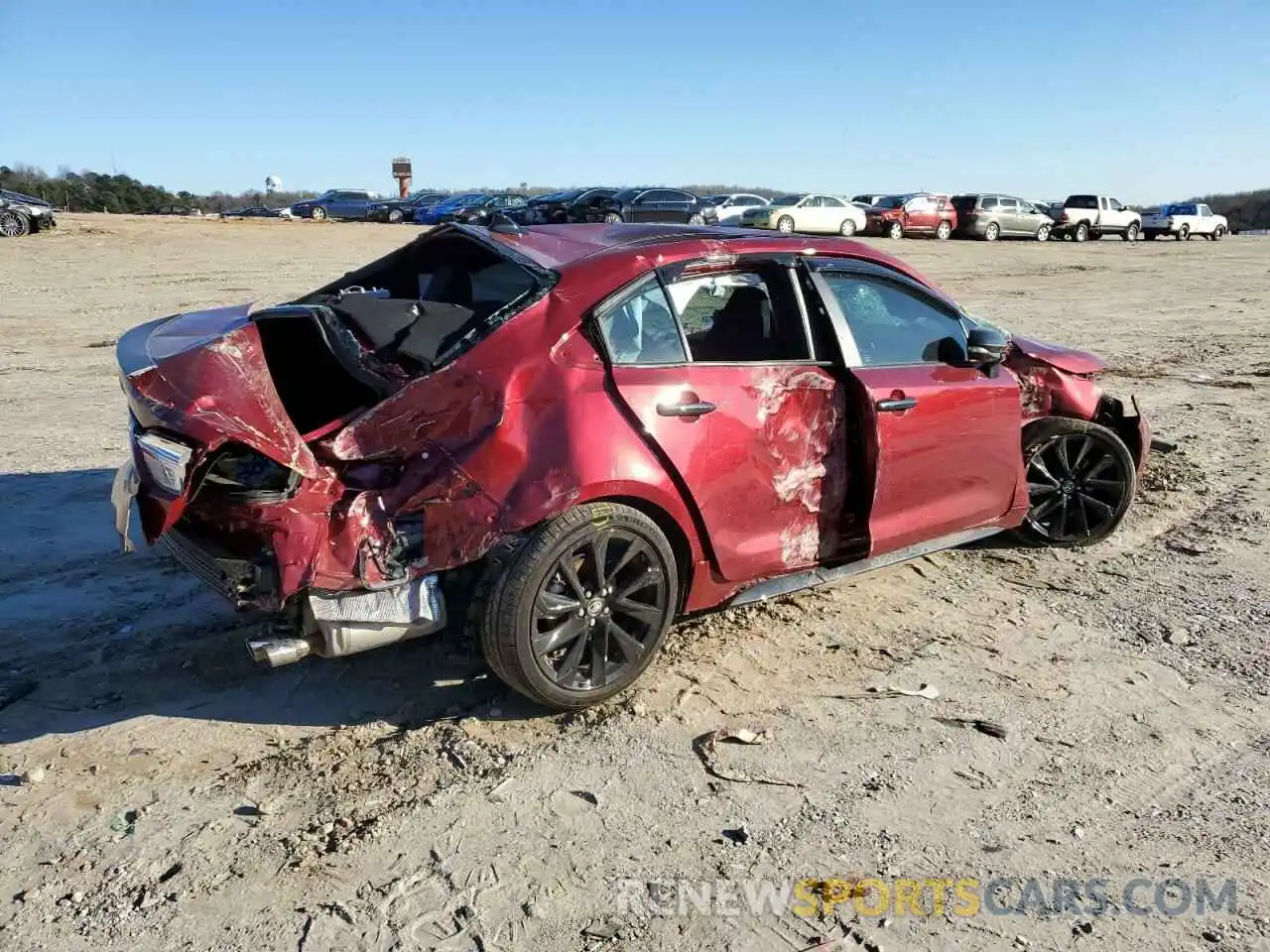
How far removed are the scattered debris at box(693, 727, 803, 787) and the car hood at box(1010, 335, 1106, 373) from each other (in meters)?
2.81

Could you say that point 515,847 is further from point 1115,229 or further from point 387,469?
point 1115,229

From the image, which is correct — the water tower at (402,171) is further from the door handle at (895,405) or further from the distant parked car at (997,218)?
the door handle at (895,405)

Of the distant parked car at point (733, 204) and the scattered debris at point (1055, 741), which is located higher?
the distant parked car at point (733, 204)

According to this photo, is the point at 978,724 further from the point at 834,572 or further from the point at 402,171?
the point at 402,171

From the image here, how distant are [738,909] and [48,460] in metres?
5.95

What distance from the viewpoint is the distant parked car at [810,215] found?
31547 millimetres

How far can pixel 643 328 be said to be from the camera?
146 inches

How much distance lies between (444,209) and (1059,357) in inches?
1584

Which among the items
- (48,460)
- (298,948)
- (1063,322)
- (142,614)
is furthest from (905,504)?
(1063,322)

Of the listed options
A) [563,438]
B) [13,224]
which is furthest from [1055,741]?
[13,224]

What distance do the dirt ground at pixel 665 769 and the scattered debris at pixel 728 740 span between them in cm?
3

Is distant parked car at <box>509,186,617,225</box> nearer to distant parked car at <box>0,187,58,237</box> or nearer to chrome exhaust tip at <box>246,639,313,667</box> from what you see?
distant parked car at <box>0,187,58,237</box>

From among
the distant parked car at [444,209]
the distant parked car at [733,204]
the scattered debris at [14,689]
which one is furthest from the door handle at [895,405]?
the distant parked car at [444,209]

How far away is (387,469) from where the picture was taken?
3375 mm
